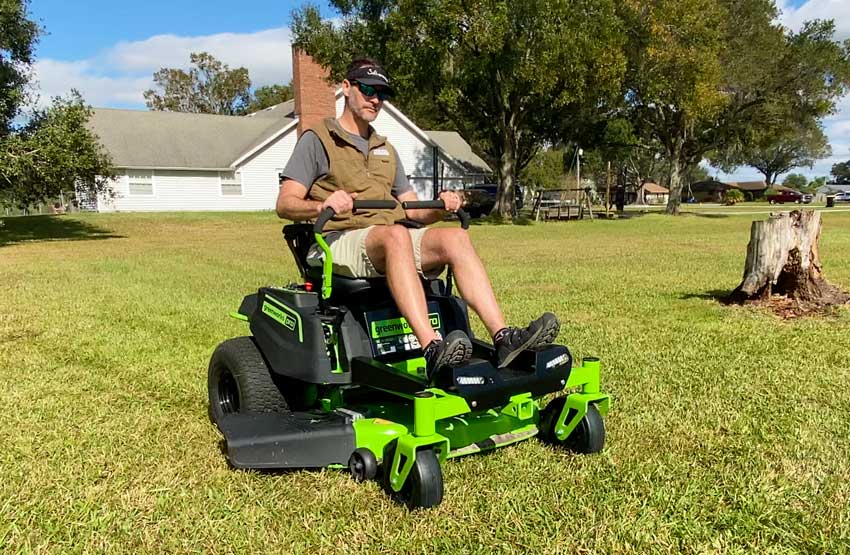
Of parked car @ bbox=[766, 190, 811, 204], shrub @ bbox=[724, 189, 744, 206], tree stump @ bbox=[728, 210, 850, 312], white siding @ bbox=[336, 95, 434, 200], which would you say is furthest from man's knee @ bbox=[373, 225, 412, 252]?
parked car @ bbox=[766, 190, 811, 204]

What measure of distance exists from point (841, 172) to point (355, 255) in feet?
472

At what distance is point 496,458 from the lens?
3.00m

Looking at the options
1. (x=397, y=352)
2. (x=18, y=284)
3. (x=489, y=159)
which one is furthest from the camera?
(x=489, y=159)

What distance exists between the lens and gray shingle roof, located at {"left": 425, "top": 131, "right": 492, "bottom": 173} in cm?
3832

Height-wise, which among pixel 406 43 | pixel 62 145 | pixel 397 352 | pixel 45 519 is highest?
pixel 406 43

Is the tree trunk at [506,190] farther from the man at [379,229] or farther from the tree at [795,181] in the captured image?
the tree at [795,181]

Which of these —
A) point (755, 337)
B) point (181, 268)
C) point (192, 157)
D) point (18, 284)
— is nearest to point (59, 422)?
point (755, 337)

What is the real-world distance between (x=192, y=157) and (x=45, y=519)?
30.7m

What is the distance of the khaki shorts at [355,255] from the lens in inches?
121

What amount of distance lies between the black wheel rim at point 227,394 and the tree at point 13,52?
16.5 metres

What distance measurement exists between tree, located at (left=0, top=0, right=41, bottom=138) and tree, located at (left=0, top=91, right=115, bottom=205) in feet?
1.80

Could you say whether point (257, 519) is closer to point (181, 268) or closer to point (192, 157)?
point (181, 268)

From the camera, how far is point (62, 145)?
54.3 ft

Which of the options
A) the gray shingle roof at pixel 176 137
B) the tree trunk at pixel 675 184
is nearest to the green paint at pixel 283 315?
the gray shingle roof at pixel 176 137
